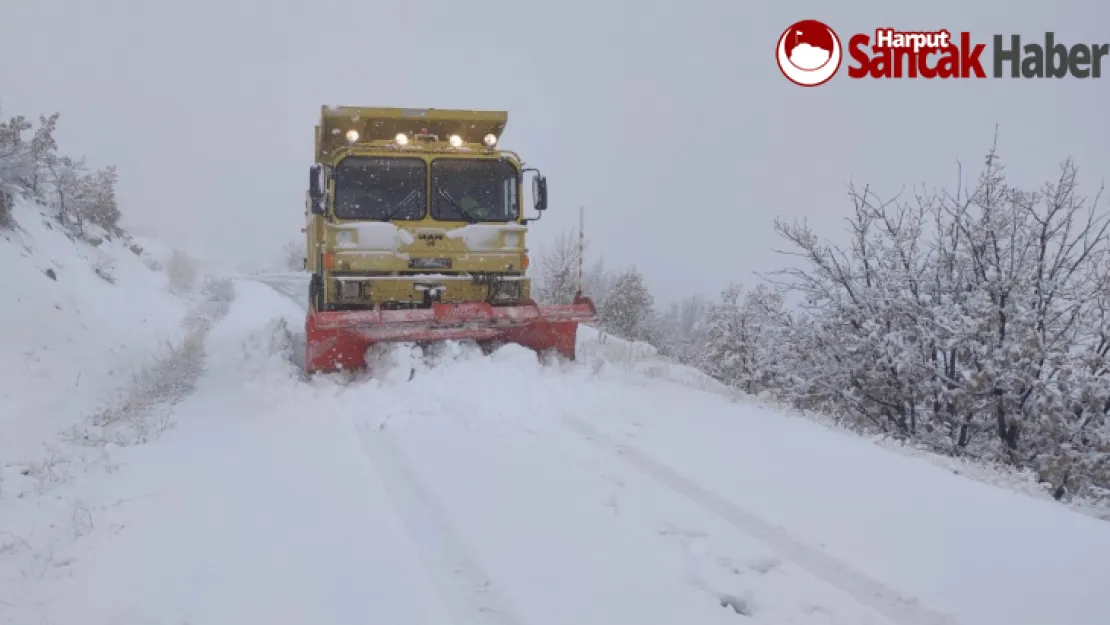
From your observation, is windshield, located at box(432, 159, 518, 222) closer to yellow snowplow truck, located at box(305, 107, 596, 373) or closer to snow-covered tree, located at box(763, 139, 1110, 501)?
yellow snowplow truck, located at box(305, 107, 596, 373)

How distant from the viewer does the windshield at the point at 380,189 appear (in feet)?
25.1

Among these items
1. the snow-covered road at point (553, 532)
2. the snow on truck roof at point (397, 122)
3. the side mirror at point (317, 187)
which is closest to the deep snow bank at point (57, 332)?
the snow-covered road at point (553, 532)

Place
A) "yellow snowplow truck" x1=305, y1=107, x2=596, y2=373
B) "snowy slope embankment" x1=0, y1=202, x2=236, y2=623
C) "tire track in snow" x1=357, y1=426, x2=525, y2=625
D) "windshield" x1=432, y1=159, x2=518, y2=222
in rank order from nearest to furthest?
"tire track in snow" x1=357, y1=426, x2=525, y2=625 < "snowy slope embankment" x1=0, y1=202, x2=236, y2=623 < "yellow snowplow truck" x1=305, y1=107, x2=596, y2=373 < "windshield" x1=432, y1=159, x2=518, y2=222

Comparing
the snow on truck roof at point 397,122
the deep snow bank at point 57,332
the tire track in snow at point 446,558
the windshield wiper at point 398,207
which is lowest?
the tire track in snow at point 446,558

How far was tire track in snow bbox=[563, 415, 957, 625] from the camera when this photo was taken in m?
2.57

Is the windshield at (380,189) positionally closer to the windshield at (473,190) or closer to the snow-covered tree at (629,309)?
the windshield at (473,190)

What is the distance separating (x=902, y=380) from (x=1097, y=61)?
5.06m

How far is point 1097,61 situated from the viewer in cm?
881

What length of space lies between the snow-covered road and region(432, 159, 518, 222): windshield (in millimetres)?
3140

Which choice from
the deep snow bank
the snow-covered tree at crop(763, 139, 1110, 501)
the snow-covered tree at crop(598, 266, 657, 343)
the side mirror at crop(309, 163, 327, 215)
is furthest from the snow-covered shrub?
the snow-covered tree at crop(598, 266, 657, 343)

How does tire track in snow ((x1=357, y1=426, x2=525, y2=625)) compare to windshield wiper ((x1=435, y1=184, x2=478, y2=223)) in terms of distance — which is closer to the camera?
tire track in snow ((x1=357, y1=426, x2=525, y2=625))

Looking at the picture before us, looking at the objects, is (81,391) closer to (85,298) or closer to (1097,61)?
(85,298)

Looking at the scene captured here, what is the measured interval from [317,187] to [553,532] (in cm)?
557

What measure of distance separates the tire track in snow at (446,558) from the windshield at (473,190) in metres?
4.22
